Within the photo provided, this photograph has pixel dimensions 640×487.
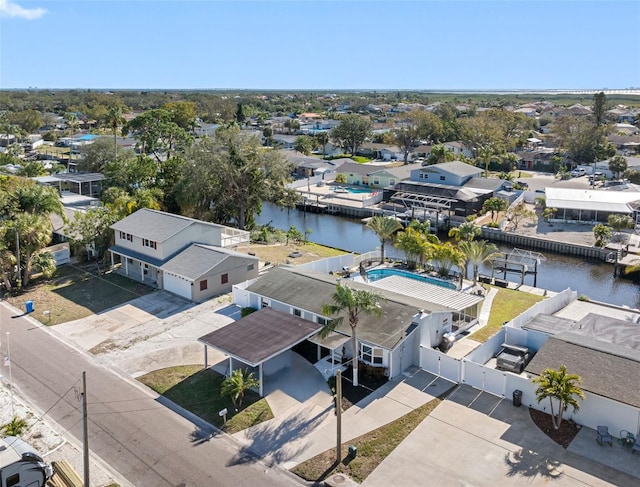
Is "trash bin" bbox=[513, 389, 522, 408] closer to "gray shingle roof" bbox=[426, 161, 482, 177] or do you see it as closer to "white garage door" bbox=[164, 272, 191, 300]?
"white garage door" bbox=[164, 272, 191, 300]

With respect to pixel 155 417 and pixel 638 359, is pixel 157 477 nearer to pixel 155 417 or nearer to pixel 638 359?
pixel 155 417

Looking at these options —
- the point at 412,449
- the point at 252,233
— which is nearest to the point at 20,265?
the point at 252,233

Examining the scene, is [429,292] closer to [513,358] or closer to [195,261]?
[513,358]

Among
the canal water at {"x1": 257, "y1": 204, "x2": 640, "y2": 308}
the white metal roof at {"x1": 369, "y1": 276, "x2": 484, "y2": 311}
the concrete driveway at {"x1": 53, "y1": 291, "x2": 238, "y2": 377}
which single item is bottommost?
the canal water at {"x1": 257, "y1": 204, "x2": 640, "y2": 308}

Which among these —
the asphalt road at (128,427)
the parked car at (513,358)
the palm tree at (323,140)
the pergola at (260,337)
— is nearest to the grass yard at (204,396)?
the asphalt road at (128,427)

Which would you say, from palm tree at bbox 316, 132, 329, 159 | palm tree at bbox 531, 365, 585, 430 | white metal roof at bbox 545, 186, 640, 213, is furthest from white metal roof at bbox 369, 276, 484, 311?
palm tree at bbox 316, 132, 329, 159

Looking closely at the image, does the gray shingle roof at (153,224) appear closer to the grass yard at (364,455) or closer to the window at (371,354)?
the window at (371,354)
